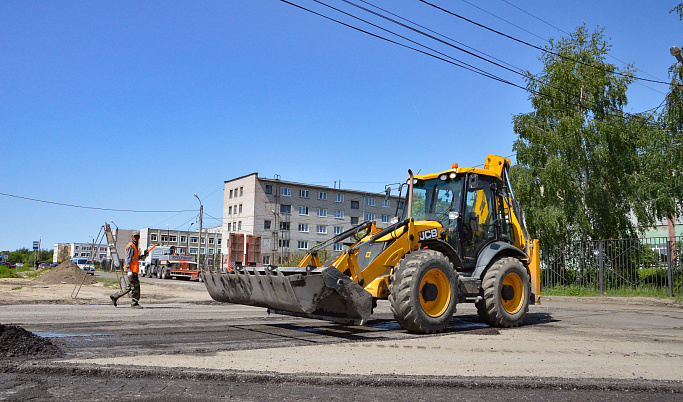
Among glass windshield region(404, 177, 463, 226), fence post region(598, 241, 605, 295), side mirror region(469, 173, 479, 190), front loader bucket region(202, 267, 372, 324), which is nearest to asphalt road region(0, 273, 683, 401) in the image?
front loader bucket region(202, 267, 372, 324)

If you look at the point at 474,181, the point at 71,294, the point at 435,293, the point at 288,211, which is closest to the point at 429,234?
the point at 435,293

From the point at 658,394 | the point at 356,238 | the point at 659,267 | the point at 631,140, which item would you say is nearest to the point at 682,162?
the point at 631,140

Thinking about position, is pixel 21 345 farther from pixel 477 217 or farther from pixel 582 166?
pixel 582 166

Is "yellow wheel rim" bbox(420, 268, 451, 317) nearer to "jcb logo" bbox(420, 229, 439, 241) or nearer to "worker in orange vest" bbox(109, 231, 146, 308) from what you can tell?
"jcb logo" bbox(420, 229, 439, 241)

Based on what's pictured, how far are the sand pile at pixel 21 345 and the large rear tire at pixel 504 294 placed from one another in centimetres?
680

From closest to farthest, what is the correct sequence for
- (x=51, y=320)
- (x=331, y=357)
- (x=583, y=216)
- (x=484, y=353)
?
(x=331, y=357), (x=484, y=353), (x=51, y=320), (x=583, y=216)

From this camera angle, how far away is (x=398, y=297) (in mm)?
7945

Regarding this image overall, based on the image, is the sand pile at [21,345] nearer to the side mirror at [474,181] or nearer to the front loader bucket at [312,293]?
the front loader bucket at [312,293]

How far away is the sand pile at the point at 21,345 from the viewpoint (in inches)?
227

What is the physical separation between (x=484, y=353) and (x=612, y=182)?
832 inches

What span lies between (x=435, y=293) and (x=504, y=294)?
1.98m

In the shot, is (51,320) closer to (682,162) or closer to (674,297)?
(674,297)

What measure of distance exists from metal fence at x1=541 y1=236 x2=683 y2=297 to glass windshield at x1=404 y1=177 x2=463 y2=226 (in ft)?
44.1

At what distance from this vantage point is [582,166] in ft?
81.9
